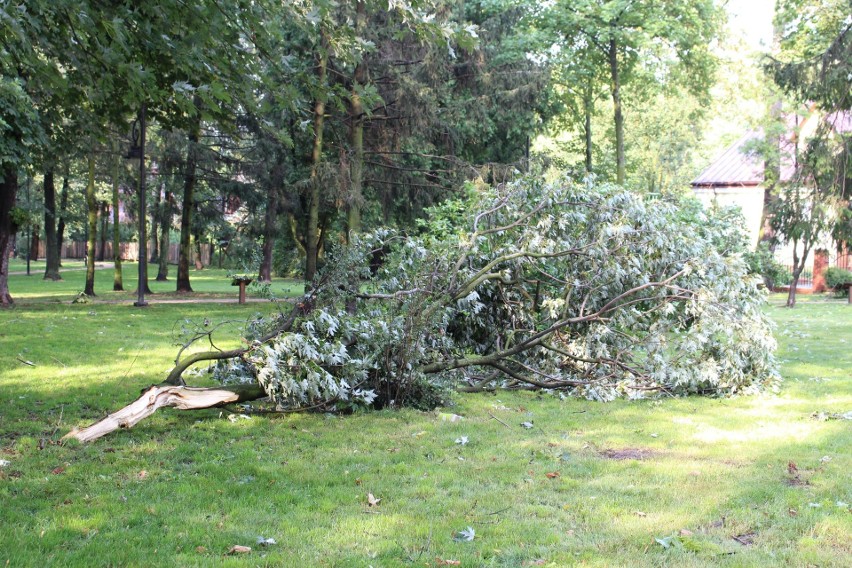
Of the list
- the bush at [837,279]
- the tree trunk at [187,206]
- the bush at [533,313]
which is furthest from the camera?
the bush at [837,279]

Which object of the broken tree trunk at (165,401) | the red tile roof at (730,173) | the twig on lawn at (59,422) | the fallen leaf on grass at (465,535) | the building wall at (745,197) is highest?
the red tile roof at (730,173)

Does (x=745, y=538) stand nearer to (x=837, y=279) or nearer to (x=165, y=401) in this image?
(x=165, y=401)

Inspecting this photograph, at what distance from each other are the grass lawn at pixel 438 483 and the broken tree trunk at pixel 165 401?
139mm

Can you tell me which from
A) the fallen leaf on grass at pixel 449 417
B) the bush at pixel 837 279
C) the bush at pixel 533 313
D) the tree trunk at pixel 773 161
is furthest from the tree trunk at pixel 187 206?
the bush at pixel 837 279

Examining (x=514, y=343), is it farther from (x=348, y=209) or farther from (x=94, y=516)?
(x=348, y=209)

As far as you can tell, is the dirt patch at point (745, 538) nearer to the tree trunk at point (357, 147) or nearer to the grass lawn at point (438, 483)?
the grass lawn at point (438, 483)

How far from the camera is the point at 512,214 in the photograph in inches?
374

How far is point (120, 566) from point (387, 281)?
5.40 meters

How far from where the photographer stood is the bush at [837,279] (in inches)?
1102

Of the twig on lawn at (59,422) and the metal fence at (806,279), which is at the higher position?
the metal fence at (806,279)

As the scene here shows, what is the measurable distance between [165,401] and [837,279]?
29.5 meters

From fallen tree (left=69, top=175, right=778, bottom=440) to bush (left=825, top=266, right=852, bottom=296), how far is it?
21715mm

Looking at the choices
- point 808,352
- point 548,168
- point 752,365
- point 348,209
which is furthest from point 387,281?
point 548,168

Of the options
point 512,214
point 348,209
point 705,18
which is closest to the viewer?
point 512,214
